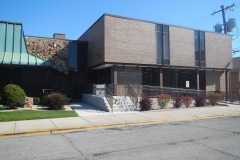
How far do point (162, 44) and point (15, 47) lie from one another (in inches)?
567

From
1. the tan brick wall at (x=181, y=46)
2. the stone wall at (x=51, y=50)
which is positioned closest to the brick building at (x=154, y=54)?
the tan brick wall at (x=181, y=46)

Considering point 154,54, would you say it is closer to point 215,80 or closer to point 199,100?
point 199,100

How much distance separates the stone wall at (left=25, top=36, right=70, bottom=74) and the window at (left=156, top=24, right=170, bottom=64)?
9.83m

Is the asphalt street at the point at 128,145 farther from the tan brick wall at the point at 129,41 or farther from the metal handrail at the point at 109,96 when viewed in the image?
the tan brick wall at the point at 129,41

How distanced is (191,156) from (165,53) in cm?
1823

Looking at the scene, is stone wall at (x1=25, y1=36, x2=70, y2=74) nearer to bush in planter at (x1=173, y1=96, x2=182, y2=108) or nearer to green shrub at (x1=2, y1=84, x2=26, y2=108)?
green shrub at (x1=2, y1=84, x2=26, y2=108)

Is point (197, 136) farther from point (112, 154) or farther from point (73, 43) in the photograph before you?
point (73, 43)

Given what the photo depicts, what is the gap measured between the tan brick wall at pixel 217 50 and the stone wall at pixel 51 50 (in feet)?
52.4

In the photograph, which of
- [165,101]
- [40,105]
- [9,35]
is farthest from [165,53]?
[9,35]

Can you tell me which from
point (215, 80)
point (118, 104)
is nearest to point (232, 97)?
point (215, 80)

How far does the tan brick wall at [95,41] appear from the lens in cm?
2086

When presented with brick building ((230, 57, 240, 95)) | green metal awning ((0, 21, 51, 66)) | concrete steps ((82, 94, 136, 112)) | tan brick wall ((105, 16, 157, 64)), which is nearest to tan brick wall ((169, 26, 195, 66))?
tan brick wall ((105, 16, 157, 64))

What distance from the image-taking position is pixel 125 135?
9.34m

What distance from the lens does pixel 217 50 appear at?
27.4m
